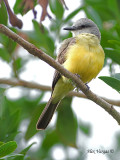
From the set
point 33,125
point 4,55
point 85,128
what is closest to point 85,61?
point 33,125

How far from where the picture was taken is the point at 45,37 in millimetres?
5098

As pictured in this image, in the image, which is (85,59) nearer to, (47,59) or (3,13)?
(3,13)

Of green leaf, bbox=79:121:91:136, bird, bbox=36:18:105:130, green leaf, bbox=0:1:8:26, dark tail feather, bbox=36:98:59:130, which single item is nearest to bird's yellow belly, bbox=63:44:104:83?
bird, bbox=36:18:105:130

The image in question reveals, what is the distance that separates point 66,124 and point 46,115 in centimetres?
34

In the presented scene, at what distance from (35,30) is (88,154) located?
8.63ft

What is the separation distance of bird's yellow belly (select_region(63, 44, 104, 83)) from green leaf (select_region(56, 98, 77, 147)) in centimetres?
78

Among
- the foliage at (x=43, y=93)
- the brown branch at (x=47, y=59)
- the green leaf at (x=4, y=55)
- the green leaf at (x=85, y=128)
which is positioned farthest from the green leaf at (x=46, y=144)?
the brown branch at (x=47, y=59)

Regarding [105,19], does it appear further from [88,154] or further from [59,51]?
[88,154]

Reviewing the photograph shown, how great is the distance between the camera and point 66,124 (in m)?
4.80

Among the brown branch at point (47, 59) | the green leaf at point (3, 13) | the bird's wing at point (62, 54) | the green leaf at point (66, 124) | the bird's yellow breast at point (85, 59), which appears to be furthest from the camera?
the green leaf at point (66, 124)

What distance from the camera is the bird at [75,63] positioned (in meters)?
4.09

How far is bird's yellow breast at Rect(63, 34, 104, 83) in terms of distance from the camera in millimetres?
4074

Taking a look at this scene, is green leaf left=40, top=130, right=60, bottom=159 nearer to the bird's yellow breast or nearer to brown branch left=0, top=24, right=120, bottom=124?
the bird's yellow breast

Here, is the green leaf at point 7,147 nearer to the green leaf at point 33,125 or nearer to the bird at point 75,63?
the bird at point 75,63
